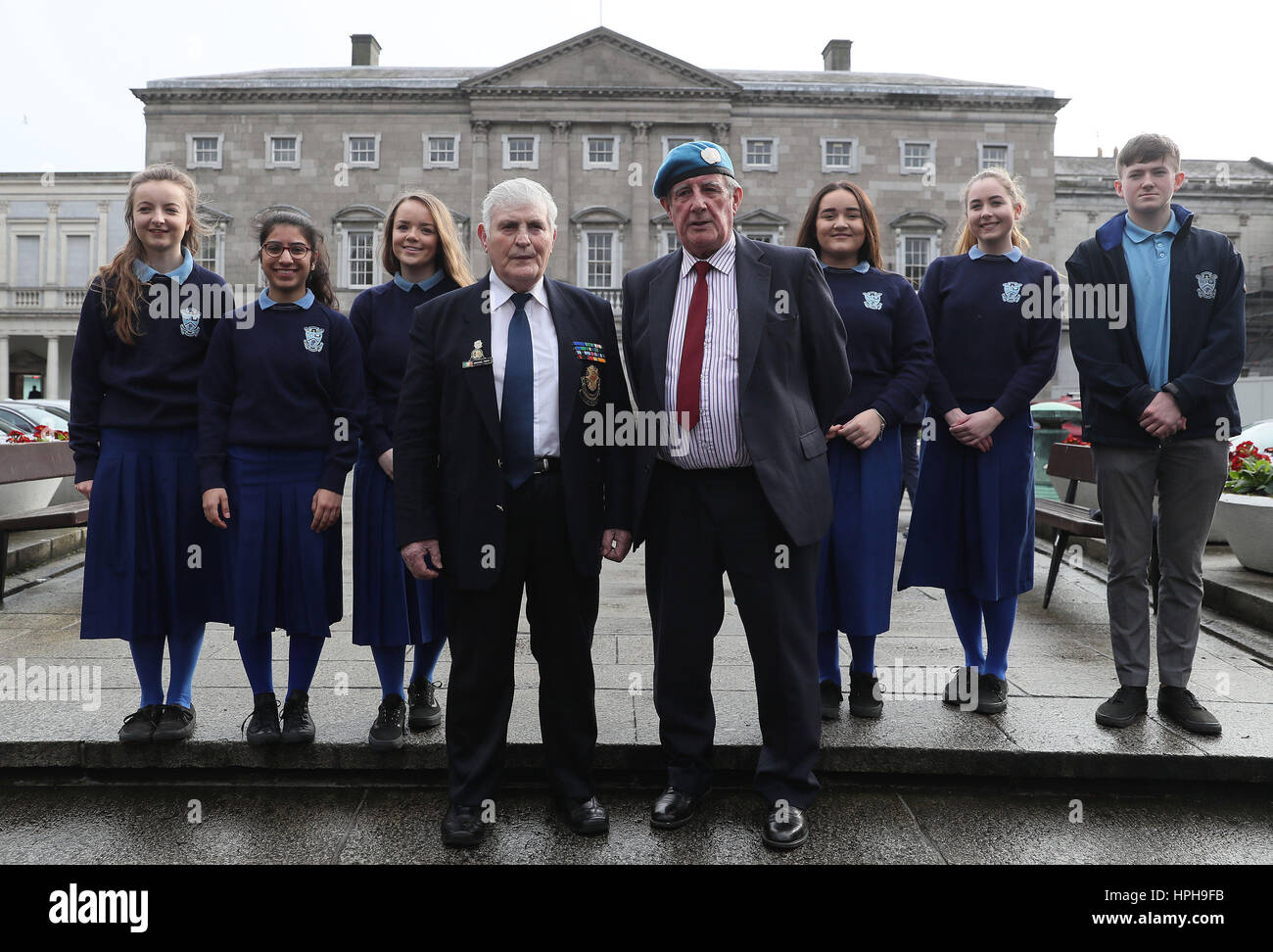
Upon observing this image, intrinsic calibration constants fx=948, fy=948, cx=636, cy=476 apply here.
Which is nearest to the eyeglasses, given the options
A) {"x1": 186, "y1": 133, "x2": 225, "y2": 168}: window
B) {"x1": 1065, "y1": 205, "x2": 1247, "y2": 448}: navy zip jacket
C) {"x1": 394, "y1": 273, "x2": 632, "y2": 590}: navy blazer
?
{"x1": 394, "y1": 273, "x2": 632, "y2": 590}: navy blazer

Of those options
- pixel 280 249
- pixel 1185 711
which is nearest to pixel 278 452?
pixel 280 249

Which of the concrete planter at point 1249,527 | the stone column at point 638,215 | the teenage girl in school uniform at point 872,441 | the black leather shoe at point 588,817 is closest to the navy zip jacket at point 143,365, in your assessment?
Result: the black leather shoe at point 588,817

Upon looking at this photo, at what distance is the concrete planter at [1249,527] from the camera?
6934 mm

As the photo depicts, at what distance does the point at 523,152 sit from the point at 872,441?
37.4 meters

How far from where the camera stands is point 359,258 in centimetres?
3772

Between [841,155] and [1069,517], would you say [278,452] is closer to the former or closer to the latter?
[1069,517]

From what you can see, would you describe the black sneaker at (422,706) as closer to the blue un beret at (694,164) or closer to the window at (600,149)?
A: the blue un beret at (694,164)

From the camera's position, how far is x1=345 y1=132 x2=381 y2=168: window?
3831 centimetres

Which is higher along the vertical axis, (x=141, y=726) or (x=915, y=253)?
(x=915, y=253)

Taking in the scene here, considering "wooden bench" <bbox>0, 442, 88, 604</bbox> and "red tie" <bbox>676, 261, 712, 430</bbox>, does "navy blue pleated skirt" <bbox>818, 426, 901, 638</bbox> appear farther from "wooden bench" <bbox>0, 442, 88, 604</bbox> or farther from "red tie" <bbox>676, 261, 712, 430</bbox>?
"wooden bench" <bbox>0, 442, 88, 604</bbox>

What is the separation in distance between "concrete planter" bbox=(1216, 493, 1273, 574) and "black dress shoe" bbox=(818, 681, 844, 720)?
4418mm

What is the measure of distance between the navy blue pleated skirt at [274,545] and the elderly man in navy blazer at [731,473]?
1376mm
